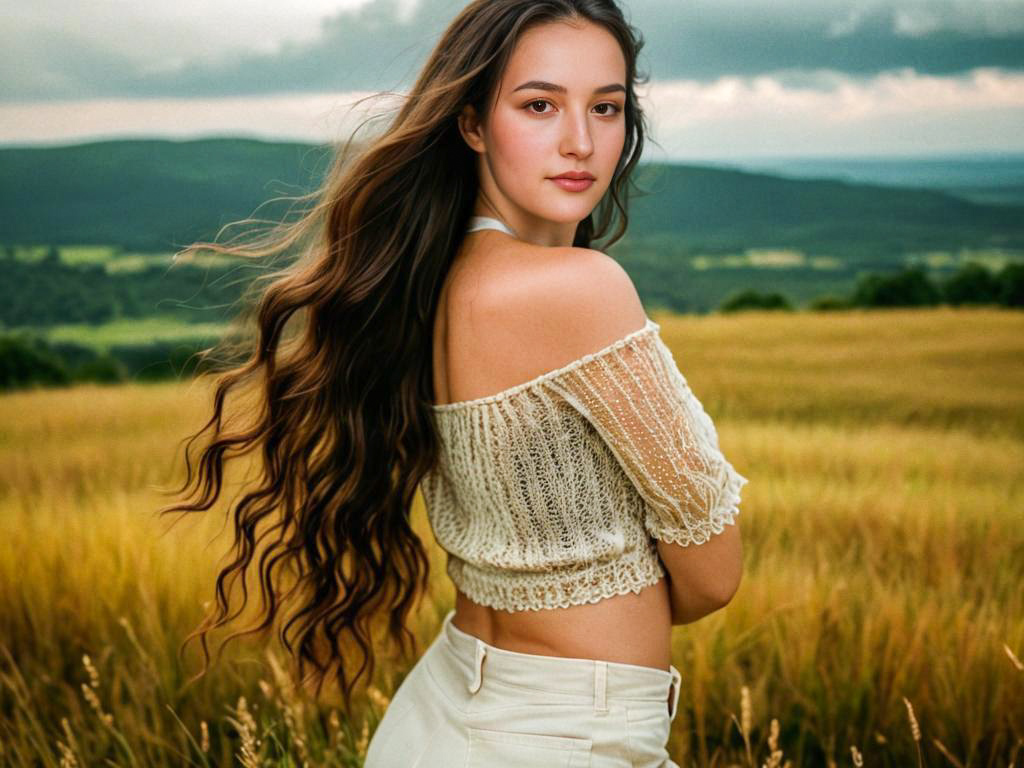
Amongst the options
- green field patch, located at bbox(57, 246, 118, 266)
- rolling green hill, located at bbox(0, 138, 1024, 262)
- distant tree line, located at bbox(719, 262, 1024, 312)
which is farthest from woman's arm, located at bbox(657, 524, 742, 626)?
green field patch, located at bbox(57, 246, 118, 266)

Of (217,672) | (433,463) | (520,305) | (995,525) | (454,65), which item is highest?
(454,65)

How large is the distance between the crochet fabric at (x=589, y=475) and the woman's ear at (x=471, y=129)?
0.41m

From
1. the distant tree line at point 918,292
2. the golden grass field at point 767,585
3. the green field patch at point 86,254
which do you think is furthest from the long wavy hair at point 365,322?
the distant tree line at point 918,292

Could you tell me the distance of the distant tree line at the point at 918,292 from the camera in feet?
12.8

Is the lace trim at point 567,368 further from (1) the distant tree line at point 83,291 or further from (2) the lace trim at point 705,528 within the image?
(1) the distant tree line at point 83,291

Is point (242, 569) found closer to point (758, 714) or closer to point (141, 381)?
point (758, 714)

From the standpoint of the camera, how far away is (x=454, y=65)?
4.70 ft

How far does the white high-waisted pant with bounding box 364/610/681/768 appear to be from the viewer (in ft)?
4.22

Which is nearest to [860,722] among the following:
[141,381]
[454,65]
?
[454,65]

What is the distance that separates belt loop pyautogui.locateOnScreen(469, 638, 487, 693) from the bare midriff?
0.18 ft

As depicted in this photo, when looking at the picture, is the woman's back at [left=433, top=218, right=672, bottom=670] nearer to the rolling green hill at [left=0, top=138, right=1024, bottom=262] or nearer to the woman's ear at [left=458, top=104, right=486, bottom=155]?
the woman's ear at [left=458, top=104, right=486, bottom=155]

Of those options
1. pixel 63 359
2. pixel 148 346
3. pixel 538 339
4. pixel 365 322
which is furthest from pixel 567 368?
pixel 63 359

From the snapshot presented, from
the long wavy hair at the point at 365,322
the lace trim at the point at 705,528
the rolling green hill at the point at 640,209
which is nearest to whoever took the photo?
the lace trim at the point at 705,528

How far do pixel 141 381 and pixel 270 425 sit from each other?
9.82 ft
